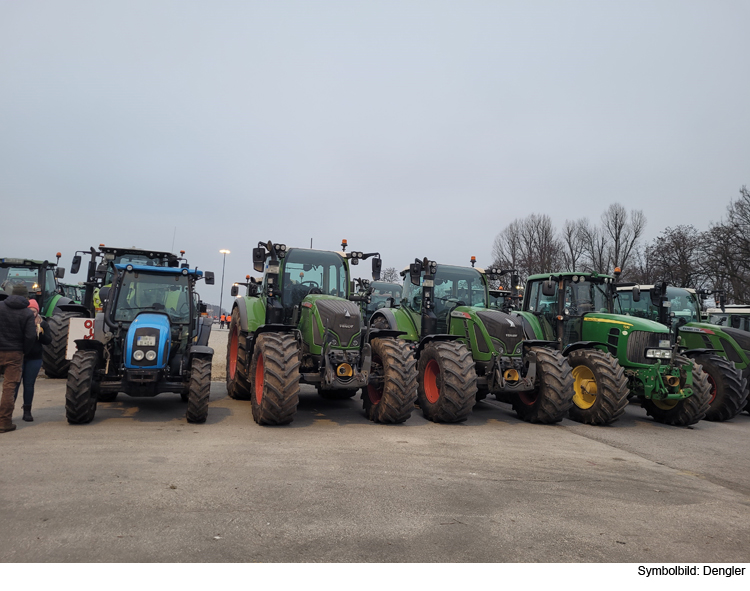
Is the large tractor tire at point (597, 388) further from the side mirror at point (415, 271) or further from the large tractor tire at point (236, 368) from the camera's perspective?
the large tractor tire at point (236, 368)

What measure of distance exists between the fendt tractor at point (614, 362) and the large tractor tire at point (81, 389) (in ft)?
23.4

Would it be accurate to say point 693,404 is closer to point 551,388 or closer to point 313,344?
point 551,388

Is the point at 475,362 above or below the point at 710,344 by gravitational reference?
below

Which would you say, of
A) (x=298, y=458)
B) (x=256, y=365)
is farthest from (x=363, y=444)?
(x=256, y=365)

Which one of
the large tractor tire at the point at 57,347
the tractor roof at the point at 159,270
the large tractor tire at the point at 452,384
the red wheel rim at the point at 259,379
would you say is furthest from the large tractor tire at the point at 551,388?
the large tractor tire at the point at 57,347

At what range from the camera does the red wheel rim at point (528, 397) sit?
8938 millimetres

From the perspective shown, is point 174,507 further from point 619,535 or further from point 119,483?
point 619,535

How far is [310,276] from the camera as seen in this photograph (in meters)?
9.28

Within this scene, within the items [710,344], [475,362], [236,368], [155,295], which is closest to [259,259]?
[155,295]

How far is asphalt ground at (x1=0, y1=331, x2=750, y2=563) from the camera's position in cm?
358

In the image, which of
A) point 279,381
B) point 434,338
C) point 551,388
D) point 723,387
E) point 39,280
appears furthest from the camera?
point 39,280

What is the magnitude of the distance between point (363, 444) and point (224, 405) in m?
3.53

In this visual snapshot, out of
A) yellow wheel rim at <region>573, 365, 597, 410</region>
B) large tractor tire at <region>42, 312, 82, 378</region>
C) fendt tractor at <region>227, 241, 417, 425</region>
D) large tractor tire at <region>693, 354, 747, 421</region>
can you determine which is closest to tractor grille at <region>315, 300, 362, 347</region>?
fendt tractor at <region>227, 241, 417, 425</region>

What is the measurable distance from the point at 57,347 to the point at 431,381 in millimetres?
7614
